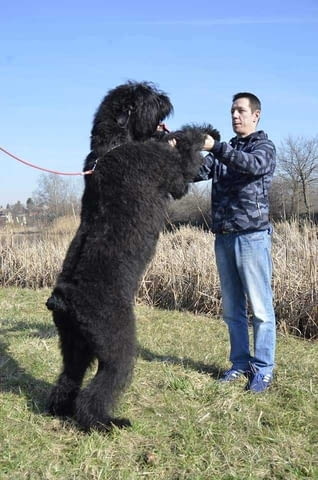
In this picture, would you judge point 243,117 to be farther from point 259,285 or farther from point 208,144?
point 259,285

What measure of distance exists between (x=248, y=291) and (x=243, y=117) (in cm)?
149

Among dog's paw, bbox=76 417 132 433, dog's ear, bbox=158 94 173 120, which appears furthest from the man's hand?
dog's paw, bbox=76 417 132 433

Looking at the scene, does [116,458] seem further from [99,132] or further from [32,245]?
[32,245]

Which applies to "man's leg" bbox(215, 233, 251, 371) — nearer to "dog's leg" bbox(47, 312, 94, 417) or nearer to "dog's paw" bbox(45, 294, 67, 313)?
"dog's leg" bbox(47, 312, 94, 417)

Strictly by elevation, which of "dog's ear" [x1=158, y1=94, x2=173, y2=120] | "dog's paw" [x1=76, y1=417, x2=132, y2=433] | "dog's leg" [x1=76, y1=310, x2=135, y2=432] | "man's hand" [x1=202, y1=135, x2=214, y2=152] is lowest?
"dog's paw" [x1=76, y1=417, x2=132, y2=433]

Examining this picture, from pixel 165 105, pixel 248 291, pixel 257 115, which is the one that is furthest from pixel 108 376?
pixel 257 115

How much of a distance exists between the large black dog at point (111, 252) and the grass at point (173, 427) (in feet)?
0.83

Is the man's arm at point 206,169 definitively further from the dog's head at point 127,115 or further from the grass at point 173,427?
the grass at point 173,427

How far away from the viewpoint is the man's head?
4105 millimetres

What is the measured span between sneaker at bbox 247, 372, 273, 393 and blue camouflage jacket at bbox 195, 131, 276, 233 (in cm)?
129

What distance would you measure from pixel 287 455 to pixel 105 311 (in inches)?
60.0

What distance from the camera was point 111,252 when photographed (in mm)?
3275

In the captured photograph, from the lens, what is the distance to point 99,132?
3.69 metres

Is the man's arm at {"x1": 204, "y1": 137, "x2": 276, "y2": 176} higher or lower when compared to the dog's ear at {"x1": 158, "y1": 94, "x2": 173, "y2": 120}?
lower
